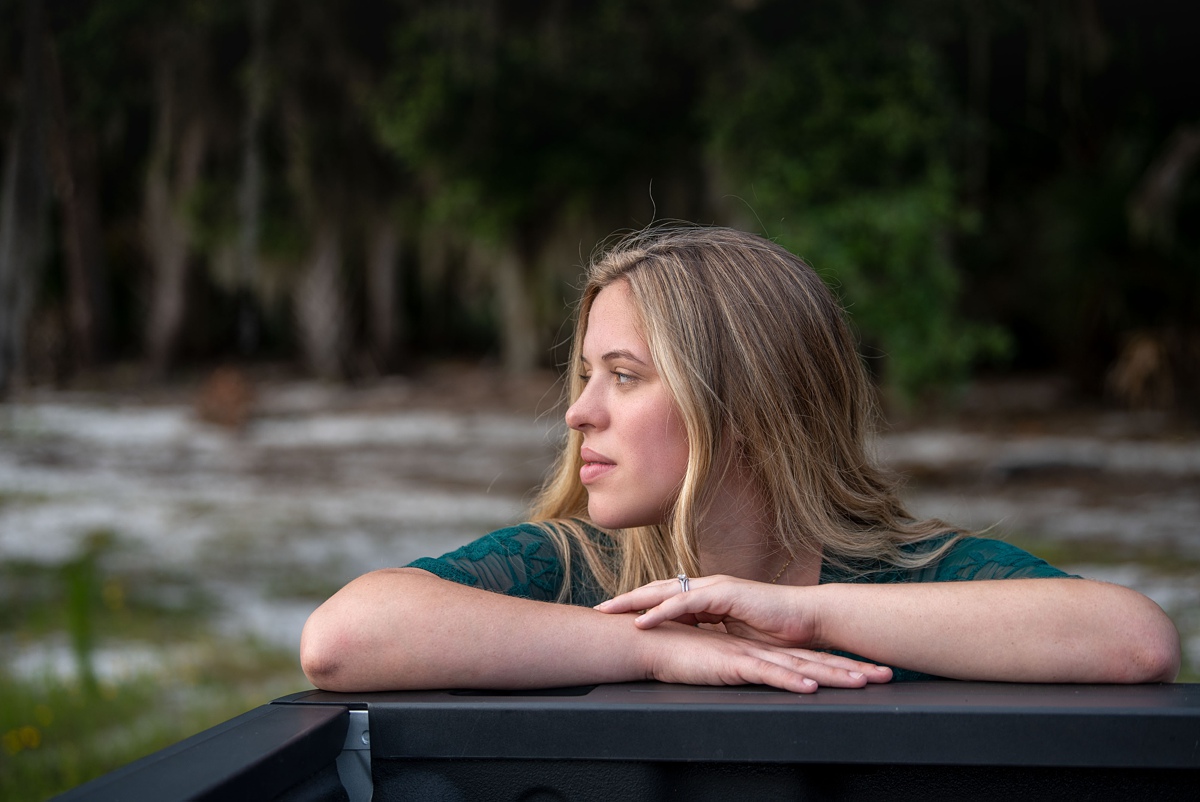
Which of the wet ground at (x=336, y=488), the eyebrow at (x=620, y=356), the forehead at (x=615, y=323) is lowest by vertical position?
the wet ground at (x=336, y=488)

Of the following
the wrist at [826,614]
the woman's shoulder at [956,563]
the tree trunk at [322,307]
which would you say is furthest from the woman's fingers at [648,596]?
the tree trunk at [322,307]

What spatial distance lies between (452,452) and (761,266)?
3989 millimetres

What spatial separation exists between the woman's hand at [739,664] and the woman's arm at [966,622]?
0.10 feet

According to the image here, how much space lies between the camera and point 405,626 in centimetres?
102

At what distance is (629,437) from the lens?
1202 mm

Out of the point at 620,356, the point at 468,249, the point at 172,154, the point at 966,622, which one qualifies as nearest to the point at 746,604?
the point at 966,622

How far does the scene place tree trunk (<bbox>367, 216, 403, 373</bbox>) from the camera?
5.39 m

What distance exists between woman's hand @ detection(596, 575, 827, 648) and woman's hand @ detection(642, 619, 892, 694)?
22 millimetres

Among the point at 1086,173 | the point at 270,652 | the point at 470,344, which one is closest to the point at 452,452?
the point at 470,344

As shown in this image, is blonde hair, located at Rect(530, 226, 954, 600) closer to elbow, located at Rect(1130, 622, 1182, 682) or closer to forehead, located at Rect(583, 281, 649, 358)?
forehead, located at Rect(583, 281, 649, 358)

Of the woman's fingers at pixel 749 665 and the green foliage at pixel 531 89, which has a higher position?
the green foliage at pixel 531 89

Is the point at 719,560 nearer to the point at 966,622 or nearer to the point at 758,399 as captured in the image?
the point at 758,399

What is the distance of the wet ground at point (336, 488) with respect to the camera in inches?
178

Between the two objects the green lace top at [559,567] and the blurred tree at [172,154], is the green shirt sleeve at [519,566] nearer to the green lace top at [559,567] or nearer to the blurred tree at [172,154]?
the green lace top at [559,567]
